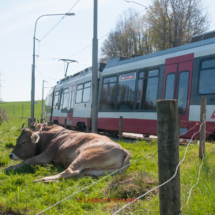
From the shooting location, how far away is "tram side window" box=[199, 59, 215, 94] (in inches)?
311

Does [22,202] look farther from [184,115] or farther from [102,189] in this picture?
[184,115]

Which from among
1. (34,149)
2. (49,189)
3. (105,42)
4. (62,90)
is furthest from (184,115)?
(105,42)

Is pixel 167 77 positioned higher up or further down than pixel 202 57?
further down

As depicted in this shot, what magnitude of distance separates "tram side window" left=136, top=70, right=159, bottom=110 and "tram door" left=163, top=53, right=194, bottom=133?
561 millimetres

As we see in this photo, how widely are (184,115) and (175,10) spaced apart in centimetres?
2125

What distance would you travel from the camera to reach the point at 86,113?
14234mm

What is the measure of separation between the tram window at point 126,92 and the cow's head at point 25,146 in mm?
5363

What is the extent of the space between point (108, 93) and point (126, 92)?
4.60 feet

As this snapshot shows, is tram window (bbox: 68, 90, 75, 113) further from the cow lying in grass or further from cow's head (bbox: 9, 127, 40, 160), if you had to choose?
cow's head (bbox: 9, 127, 40, 160)

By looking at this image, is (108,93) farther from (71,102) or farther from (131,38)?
(131,38)

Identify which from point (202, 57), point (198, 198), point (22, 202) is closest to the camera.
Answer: point (198, 198)

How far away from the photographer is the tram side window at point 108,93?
1209 cm

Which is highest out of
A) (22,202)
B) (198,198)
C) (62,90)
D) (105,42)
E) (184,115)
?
(105,42)

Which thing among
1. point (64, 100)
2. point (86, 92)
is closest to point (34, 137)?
point (86, 92)
